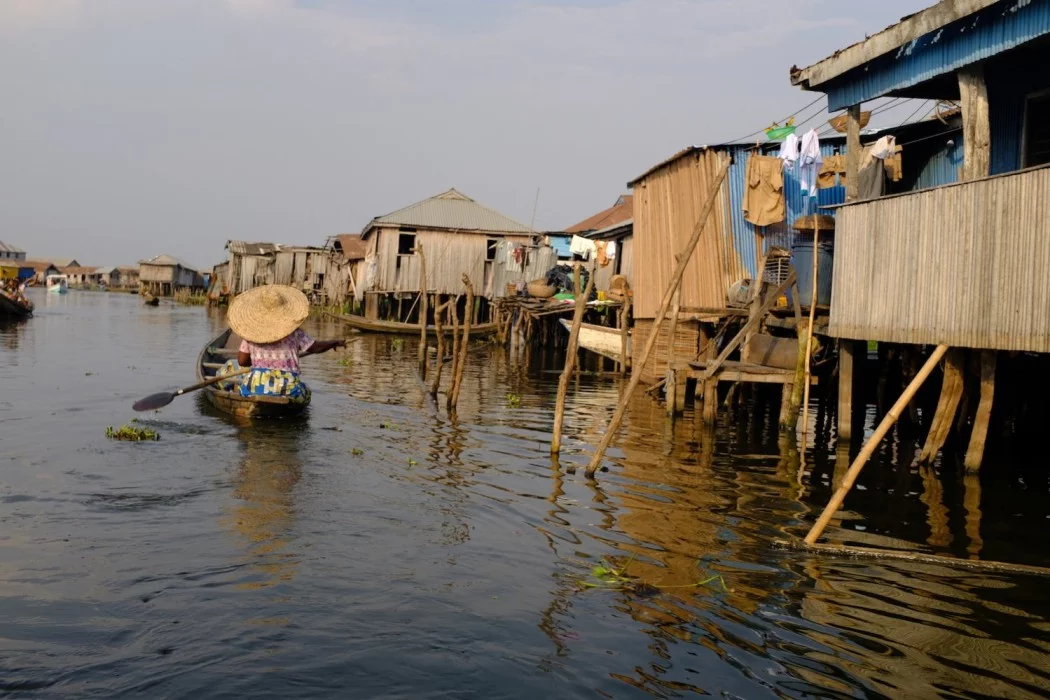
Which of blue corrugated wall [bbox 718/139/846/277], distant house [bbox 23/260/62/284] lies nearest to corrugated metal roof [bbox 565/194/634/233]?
blue corrugated wall [bbox 718/139/846/277]

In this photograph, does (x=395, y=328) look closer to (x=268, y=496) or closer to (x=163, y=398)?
(x=163, y=398)

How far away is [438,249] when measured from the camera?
35.6 metres

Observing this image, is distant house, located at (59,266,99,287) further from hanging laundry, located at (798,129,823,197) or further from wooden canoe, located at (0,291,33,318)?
hanging laundry, located at (798,129,823,197)

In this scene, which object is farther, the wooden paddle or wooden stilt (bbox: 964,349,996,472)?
the wooden paddle

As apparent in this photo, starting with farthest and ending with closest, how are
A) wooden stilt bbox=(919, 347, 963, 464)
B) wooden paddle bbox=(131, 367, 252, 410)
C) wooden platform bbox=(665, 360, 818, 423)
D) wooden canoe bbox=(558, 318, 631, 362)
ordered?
1. wooden canoe bbox=(558, 318, 631, 362)
2. wooden platform bbox=(665, 360, 818, 423)
3. wooden paddle bbox=(131, 367, 252, 410)
4. wooden stilt bbox=(919, 347, 963, 464)

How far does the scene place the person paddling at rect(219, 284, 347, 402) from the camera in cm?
1210

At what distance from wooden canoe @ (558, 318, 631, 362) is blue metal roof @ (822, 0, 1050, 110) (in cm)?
1108

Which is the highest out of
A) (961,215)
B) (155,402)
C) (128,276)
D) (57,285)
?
(128,276)

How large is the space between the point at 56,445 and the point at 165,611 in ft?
20.7

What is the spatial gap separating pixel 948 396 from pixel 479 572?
20.3 ft

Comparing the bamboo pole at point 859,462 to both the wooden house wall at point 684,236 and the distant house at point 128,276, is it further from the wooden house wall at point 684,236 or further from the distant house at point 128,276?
the distant house at point 128,276

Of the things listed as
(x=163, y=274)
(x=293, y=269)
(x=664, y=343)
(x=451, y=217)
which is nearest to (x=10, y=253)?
(x=163, y=274)

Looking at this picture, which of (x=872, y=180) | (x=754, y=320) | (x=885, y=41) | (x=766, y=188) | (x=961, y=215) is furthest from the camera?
(x=766, y=188)

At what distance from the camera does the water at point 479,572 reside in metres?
5.13
